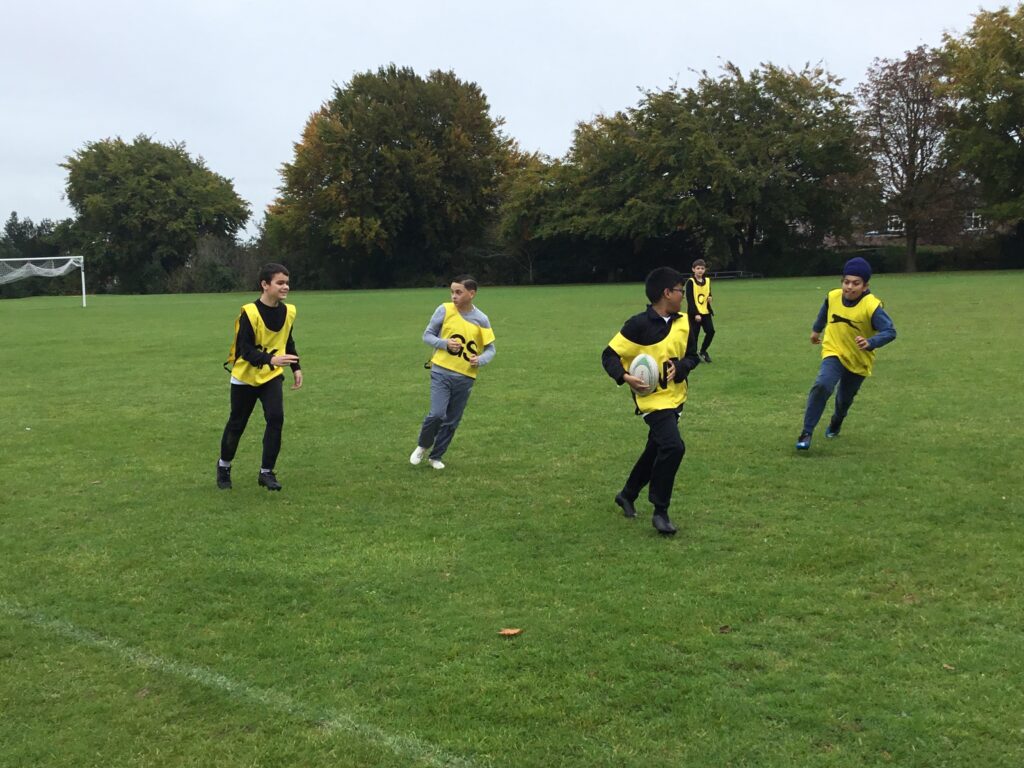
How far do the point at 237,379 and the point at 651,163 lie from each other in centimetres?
4951

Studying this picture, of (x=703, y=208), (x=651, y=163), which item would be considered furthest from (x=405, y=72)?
(x=703, y=208)

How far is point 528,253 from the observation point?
62.7 meters

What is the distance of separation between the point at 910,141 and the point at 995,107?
26.7 feet

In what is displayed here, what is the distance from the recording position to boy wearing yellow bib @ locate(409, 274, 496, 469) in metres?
8.23

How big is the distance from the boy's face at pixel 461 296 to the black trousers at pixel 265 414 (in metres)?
1.79

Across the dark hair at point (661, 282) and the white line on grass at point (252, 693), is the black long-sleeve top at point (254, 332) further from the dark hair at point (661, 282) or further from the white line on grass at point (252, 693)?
the dark hair at point (661, 282)

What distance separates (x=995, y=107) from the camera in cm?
4731

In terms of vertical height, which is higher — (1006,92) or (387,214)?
(1006,92)

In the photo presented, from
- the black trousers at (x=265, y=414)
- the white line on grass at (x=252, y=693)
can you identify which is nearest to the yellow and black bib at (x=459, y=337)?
the black trousers at (x=265, y=414)

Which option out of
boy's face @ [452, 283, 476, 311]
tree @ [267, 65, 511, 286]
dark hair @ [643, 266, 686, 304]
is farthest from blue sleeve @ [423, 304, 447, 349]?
tree @ [267, 65, 511, 286]

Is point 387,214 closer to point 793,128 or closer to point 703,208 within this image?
point 703,208

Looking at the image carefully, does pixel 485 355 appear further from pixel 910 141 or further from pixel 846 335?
pixel 910 141

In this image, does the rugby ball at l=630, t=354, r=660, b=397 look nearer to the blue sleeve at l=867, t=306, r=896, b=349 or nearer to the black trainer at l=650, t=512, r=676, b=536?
the black trainer at l=650, t=512, r=676, b=536

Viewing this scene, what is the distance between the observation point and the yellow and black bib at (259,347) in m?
7.44
